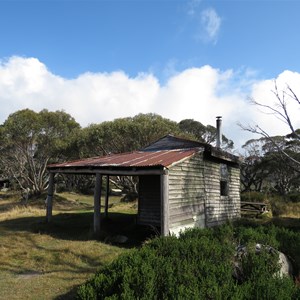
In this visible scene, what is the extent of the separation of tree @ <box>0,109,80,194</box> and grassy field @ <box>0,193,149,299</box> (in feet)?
54.9

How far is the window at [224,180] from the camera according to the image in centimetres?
1630

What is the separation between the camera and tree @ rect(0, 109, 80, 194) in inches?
1258

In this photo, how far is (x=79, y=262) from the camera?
9.09 meters

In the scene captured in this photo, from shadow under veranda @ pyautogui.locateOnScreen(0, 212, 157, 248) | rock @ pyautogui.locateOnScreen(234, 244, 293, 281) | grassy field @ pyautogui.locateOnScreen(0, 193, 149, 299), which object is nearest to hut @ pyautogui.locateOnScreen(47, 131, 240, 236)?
shadow under veranda @ pyautogui.locateOnScreen(0, 212, 157, 248)

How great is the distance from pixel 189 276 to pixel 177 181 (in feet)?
25.8

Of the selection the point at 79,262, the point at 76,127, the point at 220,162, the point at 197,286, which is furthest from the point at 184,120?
the point at 197,286

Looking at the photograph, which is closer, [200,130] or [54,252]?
[54,252]

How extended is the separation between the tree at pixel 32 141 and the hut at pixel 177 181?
18414 millimetres

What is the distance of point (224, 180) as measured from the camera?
1645 centimetres

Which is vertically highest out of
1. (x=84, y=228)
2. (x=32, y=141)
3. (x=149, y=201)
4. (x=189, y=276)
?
(x=32, y=141)

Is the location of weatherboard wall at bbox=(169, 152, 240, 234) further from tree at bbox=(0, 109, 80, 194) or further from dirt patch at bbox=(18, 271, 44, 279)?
tree at bbox=(0, 109, 80, 194)

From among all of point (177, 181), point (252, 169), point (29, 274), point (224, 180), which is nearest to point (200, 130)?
point (252, 169)

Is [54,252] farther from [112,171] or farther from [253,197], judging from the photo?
[253,197]

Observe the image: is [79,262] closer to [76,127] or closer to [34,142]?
[34,142]
